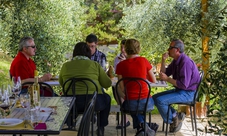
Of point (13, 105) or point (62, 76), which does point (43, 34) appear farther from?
point (13, 105)

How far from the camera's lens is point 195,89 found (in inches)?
202

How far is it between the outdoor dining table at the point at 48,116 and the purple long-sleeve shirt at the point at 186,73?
1.66m

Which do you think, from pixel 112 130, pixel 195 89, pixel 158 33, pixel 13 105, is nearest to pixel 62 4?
pixel 158 33

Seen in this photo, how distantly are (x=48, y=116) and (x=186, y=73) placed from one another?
2.30 metres

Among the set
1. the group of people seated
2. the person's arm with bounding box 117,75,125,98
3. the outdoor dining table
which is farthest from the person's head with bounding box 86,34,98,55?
the outdoor dining table

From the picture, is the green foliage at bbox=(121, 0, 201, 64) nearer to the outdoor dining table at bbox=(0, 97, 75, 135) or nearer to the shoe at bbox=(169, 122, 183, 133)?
the shoe at bbox=(169, 122, 183, 133)

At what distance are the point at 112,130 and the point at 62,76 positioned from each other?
137cm

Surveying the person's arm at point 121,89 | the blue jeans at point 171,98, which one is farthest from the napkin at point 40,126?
the blue jeans at point 171,98

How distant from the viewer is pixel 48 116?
10.2 ft

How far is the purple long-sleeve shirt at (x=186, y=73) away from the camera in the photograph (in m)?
4.93

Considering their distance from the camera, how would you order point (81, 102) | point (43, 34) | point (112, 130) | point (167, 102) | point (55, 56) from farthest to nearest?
1. point (55, 56)
2. point (43, 34)
3. point (112, 130)
4. point (167, 102)
5. point (81, 102)

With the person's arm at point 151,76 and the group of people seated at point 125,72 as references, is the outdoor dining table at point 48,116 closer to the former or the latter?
the group of people seated at point 125,72

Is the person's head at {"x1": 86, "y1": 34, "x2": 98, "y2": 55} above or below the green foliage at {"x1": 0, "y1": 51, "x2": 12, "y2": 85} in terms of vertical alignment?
above

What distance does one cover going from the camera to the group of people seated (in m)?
4.47
